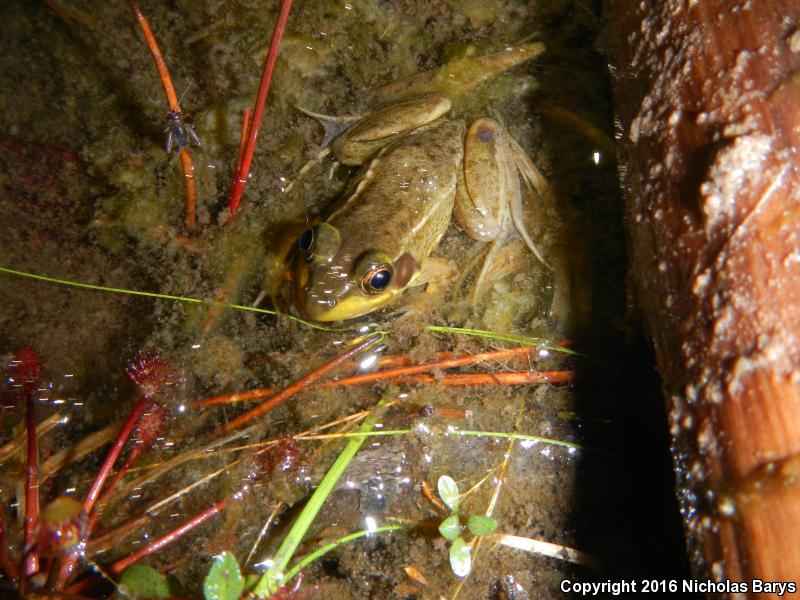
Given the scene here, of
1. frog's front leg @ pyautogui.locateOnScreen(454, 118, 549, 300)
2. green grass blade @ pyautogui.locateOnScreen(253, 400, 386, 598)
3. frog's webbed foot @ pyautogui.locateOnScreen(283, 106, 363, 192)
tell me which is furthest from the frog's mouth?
frog's webbed foot @ pyautogui.locateOnScreen(283, 106, 363, 192)

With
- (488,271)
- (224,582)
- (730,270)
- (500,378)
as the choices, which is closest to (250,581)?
(224,582)

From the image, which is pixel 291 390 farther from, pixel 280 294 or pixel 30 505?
pixel 30 505

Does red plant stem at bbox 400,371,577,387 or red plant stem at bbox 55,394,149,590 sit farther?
red plant stem at bbox 400,371,577,387

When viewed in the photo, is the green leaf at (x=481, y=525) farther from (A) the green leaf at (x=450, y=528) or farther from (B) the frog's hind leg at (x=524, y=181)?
(B) the frog's hind leg at (x=524, y=181)

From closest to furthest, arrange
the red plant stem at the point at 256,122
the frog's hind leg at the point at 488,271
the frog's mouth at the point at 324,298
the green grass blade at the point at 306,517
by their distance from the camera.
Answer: the green grass blade at the point at 306,517 → the red plant stem at the point at 256,122 → the frog's mouth at the point at 324,298 → the frog's hind leg at the point at 488,271

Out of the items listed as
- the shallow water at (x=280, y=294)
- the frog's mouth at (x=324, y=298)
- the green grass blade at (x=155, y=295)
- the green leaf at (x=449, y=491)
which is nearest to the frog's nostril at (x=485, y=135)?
the shallow water at (x=280, y=294)

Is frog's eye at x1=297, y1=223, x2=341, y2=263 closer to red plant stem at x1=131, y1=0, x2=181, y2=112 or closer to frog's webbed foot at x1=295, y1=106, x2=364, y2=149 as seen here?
frog's webbed foot at x1=295, y1=106, x2=364, y2=149
